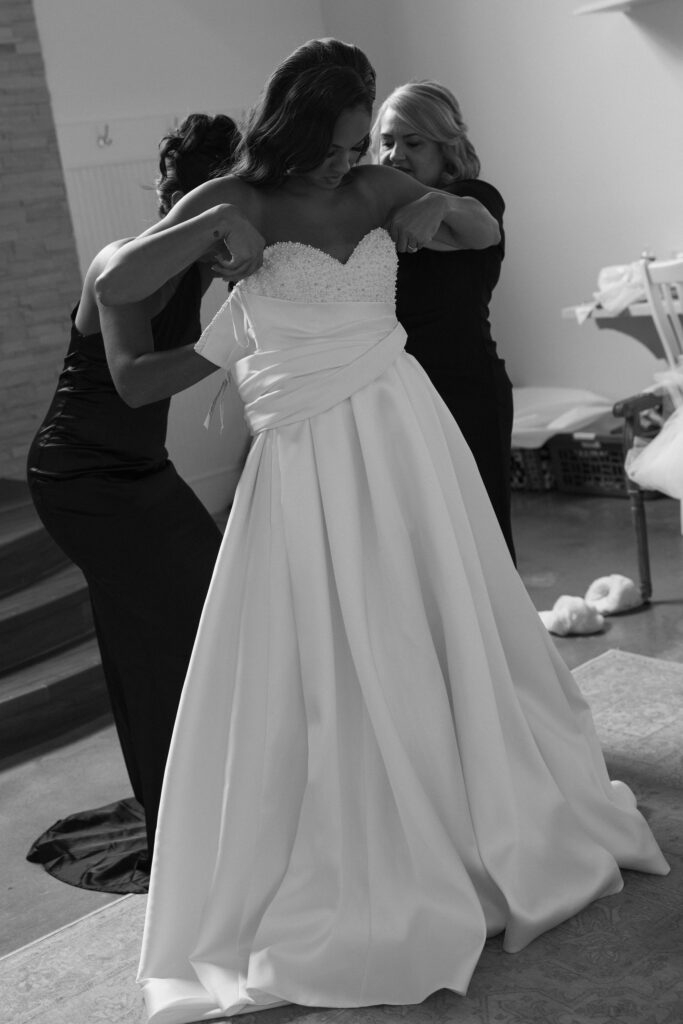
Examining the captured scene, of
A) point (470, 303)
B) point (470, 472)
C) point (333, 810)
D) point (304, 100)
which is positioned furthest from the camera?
point (470, 303)

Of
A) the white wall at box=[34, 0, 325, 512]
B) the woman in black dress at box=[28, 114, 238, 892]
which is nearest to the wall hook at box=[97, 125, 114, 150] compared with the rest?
the white wall at box=[34, 0, 325, 512]

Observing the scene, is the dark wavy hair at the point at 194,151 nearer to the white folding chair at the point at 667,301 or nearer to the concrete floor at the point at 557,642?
the concrete floor at the point at 557,642

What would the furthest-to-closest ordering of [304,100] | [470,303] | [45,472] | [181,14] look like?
[181,14]
[470,303]
[45,472]
[304,100]

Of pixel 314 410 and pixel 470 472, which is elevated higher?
pixel 314 410

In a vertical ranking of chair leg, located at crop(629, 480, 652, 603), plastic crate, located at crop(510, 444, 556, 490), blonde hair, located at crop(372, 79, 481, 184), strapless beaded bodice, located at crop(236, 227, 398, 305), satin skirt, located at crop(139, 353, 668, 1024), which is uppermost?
blonde hair, located at crop(372, 79, 481, 184)

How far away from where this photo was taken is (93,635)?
4.30m

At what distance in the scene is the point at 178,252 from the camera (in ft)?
6.61

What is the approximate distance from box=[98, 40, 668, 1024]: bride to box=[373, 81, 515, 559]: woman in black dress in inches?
22.6

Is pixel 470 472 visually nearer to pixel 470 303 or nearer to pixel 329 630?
pixel 329 630

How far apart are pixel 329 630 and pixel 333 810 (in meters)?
0.31

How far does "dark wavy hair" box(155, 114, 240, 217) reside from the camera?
2.31 meters

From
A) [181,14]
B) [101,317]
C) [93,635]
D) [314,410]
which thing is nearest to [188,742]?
[314,410]

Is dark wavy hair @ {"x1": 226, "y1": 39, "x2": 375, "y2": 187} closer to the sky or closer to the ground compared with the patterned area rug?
closer to the sky

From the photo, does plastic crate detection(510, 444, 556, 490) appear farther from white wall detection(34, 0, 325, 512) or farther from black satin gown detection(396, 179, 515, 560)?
black satin gown detection(396, 179, 515, 560)
